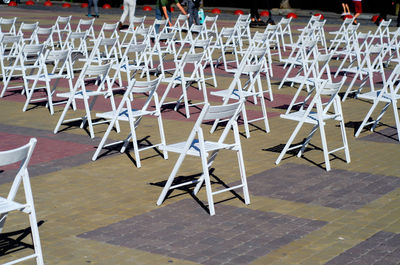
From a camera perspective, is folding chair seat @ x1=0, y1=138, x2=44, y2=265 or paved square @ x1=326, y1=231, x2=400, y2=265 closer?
folding chair seat @ x1=0, y1=138, x2=44, y2=265

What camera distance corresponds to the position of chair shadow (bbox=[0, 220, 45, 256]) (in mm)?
6414

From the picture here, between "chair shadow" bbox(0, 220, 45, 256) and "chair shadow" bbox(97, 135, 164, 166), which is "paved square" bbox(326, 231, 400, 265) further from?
"chair shadow" bbox(97, 135, 164, 166)

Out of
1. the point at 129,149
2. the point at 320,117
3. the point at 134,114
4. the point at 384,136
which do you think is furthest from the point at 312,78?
the point at 134,114

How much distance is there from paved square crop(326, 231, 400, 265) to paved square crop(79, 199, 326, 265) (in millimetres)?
560

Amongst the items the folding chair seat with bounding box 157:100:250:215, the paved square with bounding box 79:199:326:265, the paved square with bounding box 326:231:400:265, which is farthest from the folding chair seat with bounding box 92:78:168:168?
the paved square with bounding box 326:231:400:265

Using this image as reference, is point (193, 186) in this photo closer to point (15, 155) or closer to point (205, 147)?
point (205, 147)

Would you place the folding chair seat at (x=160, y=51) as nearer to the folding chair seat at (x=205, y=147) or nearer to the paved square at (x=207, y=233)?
the folding chair seat at (x=205, y=147)

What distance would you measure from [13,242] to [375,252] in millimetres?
3057

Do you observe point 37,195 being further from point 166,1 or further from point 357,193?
point 166,1

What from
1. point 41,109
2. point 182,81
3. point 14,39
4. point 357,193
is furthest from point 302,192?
point 14,39

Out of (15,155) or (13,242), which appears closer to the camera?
(15,155)

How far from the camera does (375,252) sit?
6.30 m

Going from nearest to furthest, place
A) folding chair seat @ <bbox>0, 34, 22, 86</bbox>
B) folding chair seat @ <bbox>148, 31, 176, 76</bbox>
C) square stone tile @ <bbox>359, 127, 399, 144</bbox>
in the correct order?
1. square stone tile @ <bbox>359, 127, 399, 144</bbox>
2. folding chair seat @ <bbox>148, 31, 176, 76</bbox>
3. folding chair seat @ <bbox>0, 34, 22, 86</bbox>

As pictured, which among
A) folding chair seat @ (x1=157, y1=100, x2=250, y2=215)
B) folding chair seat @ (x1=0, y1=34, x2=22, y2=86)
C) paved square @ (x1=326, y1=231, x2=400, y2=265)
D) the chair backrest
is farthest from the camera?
folding chair seat @ (x1=0, y1=34, x2=22, y2=86)
